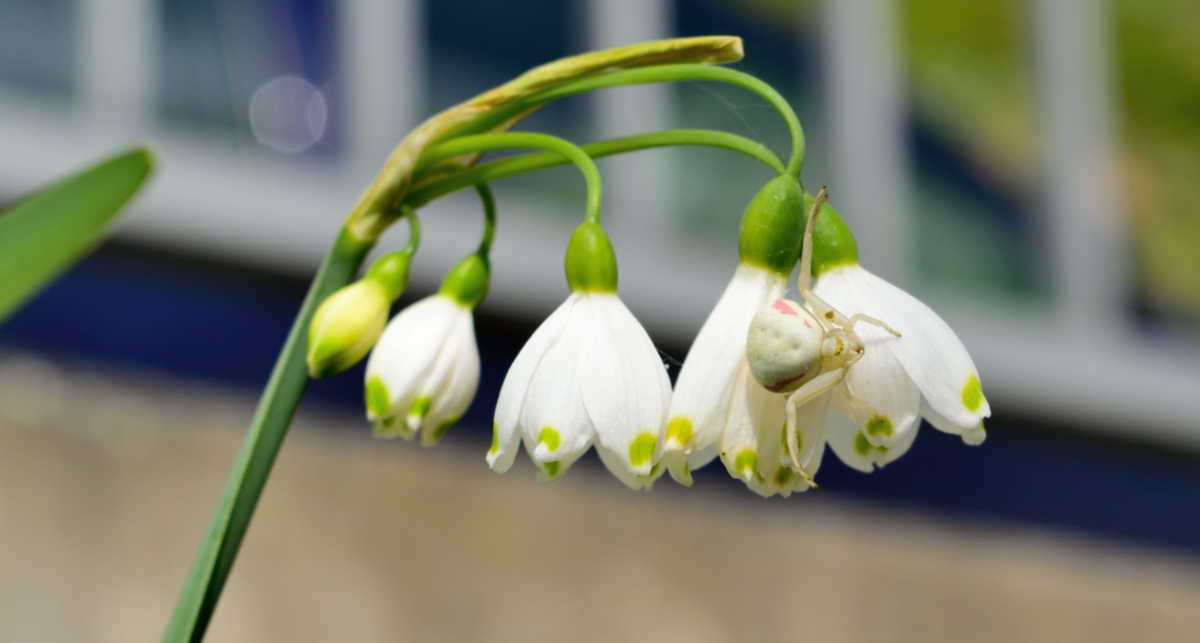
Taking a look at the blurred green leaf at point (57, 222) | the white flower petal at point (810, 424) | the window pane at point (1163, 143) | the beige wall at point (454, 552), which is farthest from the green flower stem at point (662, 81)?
the window pane at point (1163, 143)

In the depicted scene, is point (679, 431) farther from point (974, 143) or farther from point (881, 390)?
point (974, 143)

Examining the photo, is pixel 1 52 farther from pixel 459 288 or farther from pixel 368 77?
pixel 459 288

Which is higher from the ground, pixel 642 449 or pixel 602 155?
pixel 602 155

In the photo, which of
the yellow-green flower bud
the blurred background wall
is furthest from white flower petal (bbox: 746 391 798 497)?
the blurred background wall

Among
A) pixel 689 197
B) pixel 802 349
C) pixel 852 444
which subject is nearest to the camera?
pixel 802 349

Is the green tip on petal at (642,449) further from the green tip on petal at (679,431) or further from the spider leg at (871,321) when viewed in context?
the spider leg at (871,321)

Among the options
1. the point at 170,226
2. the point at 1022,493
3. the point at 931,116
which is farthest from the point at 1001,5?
the point at 170,226

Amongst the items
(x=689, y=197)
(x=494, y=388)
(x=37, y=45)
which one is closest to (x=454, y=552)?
(x=494, y=388)
